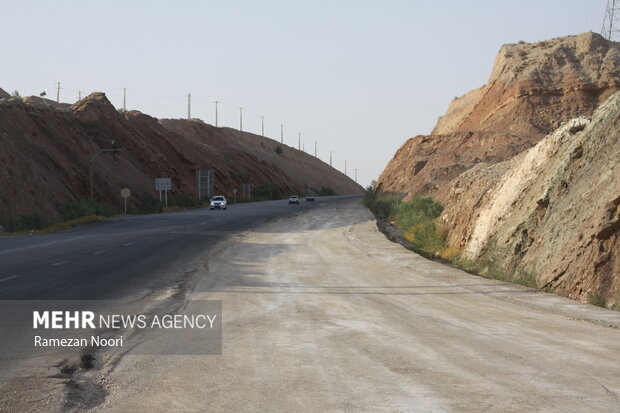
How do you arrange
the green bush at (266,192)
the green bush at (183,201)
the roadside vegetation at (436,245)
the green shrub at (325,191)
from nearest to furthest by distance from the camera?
the roadside vegetation at (436,245), the green bush at (183,201), the green bush at (266,192), the green shrub at (325,191)

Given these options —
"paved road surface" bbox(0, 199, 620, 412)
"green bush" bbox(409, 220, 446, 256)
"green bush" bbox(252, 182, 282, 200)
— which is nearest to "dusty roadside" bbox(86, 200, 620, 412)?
"paved road surface" bbox(0, 199, 620, 412)

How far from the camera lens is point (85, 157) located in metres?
76.1

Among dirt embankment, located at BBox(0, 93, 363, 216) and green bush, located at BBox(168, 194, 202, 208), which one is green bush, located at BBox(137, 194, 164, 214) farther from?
green bush, located at BBox(168, 194, 202, 208)

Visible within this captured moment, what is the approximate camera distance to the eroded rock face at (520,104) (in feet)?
216

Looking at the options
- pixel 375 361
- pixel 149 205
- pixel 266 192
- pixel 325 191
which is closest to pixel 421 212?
pixel 375 361

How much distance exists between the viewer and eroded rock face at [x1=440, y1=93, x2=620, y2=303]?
15430 millimetres

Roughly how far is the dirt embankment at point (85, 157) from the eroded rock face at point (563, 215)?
3504cm

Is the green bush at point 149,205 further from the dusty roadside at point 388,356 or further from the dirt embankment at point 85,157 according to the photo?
the dusty roadside at point 388,356

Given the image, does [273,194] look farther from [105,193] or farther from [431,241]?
[431,241]

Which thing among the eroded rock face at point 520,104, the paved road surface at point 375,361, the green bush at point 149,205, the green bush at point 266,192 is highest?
the eroded rock face at point 520,104

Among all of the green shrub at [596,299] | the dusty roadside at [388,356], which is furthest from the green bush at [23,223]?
the green shrub at [596,299]

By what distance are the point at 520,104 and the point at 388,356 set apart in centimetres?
6620

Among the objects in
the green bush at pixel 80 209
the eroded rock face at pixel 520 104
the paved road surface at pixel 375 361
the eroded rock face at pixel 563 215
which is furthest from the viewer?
the eroded rock face at pixel 520 104

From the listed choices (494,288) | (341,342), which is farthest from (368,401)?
(494,288)
